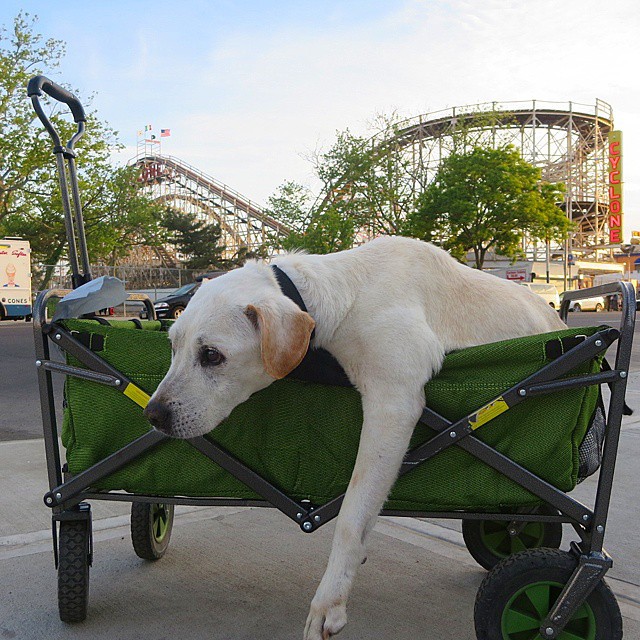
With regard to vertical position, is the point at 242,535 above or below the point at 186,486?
below

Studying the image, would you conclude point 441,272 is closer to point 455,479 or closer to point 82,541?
point 455,479

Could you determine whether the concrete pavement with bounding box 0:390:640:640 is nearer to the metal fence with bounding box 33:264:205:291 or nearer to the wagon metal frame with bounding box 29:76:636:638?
the wagon metal frame with bounding box 29:76:636:638

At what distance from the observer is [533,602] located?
2.03 m

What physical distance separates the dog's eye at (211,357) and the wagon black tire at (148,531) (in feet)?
3.45

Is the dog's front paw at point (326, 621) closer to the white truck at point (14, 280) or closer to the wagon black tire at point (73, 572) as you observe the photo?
the wagon black tire at point (73, 572)

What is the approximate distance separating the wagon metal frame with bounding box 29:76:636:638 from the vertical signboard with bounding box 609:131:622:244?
62119 millimetres

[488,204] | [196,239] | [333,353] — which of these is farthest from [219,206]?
[333,353]

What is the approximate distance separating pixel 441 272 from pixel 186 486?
3.86ft

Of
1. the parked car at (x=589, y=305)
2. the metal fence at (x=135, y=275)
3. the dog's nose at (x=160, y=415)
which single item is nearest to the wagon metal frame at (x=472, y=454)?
the dog's nose at (x=160, y=415)

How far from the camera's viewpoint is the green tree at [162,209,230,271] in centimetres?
5316

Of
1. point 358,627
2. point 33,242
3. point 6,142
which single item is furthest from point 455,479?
point 33,242

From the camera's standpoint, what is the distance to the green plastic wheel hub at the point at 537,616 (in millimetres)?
2018

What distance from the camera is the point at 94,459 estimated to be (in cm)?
231

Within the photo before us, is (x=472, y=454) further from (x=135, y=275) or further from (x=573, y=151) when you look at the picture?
(x=573, y=151)
